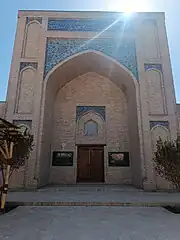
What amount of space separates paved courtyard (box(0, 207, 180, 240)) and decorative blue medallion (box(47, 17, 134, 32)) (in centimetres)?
669

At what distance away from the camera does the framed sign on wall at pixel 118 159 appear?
7.74 meters

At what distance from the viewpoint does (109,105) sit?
852cm

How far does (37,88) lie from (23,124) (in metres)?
1.32

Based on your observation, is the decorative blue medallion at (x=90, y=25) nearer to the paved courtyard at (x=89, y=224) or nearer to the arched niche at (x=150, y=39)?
the arched niche at (x=150, y=39)

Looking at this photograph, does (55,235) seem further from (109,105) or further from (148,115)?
(109,105)

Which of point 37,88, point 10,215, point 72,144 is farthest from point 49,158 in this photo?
point 10,215

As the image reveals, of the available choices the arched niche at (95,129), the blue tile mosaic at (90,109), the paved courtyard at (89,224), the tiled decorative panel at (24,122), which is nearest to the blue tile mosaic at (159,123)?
the arched niche at (95,129)

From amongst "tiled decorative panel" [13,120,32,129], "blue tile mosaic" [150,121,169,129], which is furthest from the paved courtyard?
"blue tile mosaic" [150,121,169,129]

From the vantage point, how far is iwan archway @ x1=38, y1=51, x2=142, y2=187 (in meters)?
7.23

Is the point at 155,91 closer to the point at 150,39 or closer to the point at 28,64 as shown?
the point at 150,39

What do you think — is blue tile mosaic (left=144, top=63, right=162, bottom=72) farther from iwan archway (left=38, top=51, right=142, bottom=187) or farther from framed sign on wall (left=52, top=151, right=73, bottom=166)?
framed sign on wall (left=52, top=151, right=73, bottom=166)

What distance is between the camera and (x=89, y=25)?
7.88m

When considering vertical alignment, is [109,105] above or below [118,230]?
above

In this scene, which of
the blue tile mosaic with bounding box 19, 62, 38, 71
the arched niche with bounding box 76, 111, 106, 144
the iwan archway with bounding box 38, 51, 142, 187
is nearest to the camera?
the blue tile mosaic with bounding box 19, 62, 38, 71
